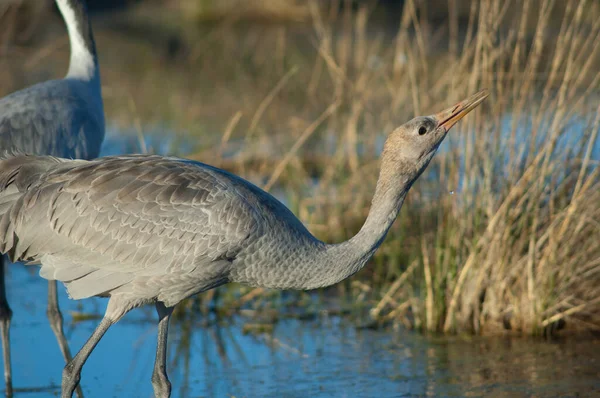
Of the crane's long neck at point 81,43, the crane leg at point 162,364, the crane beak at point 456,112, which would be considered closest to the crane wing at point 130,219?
the crane leg at point 162,364

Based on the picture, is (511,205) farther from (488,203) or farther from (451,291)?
(451,291)

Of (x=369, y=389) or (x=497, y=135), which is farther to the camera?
(x=497, y=135)

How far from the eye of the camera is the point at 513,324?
6.54 m

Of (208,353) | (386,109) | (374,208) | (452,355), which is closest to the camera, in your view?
(374,208)

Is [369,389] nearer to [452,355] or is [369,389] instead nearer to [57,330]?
[452,355]

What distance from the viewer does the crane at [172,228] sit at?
5094 millimetres

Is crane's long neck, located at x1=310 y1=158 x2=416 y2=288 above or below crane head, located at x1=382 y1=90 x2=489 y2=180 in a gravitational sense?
below

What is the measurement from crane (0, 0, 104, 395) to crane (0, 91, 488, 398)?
122cm

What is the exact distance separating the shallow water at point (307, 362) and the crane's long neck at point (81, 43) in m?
1.82

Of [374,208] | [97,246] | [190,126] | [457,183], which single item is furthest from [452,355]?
[190,126]

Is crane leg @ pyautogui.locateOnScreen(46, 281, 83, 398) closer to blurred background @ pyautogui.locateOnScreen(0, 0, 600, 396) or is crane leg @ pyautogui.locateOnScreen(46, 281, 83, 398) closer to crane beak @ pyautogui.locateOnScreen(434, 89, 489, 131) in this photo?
blurred background @ pyautogui.locateOnScreen(0, 0, 600, 396)

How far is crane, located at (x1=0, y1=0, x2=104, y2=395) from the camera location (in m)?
6.51

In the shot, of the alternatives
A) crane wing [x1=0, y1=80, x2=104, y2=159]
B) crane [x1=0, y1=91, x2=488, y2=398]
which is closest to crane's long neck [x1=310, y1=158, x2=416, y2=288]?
crane [x1=0, y1=91, x2=488, y2=398]

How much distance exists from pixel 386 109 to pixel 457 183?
1.95m
